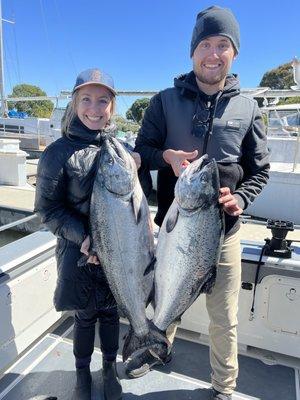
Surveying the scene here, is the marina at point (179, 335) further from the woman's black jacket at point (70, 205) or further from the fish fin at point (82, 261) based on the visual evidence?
the fish fin at point (82, 261)

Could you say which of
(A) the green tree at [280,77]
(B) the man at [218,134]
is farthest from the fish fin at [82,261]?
(A) the green tree at [280,77]

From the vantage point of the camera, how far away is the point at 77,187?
205 centimetres

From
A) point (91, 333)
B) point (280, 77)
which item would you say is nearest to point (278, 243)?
point (91, 333)

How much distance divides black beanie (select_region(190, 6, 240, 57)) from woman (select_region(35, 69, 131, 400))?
0.57 metres

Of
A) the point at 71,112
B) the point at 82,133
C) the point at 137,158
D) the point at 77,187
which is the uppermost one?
the point at 71,112

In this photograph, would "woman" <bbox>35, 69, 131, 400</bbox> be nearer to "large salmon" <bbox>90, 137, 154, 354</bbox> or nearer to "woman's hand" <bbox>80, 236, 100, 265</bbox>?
"woman's hand" <bbox>80, 236, 100, 265</bbox>

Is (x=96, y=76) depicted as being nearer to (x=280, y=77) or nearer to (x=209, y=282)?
(x=209, y=282)

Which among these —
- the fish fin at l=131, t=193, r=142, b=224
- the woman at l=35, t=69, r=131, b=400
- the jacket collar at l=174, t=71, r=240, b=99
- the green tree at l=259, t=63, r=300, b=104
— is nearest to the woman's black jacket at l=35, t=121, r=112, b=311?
the woman at l=35, t=69, r=131, b=400

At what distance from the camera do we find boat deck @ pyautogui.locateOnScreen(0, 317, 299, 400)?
2.59 meters

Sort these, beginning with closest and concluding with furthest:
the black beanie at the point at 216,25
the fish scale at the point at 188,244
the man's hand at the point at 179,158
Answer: the fish scale at the point at 188,244 < the man's hand at the point at 179,158 < the black beanie at the point at 216,25

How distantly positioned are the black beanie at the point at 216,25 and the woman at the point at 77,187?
570mm

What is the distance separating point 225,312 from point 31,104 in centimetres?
6364

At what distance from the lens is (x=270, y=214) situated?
33.5 ft

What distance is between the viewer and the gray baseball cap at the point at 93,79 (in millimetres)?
2053
